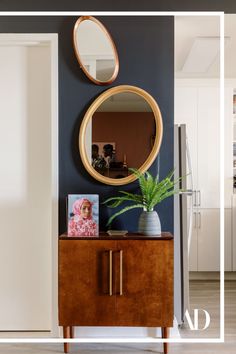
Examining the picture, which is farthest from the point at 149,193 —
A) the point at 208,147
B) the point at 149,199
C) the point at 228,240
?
the point at 228,240

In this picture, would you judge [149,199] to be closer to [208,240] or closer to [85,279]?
[85,279]

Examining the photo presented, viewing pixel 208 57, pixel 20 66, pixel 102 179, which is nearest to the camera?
pixel 102 179

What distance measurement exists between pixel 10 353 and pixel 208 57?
2.86 meters

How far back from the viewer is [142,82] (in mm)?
2645

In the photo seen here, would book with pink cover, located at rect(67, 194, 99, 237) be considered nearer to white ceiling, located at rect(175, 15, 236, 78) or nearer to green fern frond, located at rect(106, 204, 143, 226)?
green fern frond, located at rect(106, 204, 143, 226)

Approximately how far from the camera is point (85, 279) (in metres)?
2.32

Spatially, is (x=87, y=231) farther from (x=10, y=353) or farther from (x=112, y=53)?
(x=112, y=53)

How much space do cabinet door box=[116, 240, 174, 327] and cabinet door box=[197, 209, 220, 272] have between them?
6.57 feet

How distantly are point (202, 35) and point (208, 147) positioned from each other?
147 centimetres

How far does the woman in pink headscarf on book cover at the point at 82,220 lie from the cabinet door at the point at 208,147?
205 cm

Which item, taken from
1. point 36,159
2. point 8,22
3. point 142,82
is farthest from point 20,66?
point 142,82

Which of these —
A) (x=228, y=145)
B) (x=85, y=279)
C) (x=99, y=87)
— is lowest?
(x=85, y=279)

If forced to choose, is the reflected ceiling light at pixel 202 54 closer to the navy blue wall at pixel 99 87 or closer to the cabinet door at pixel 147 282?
the navy blue wall at pixel 99 87

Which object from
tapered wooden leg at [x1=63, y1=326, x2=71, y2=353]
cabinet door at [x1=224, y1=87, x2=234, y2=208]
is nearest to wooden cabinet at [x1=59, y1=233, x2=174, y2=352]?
tapered wooden leg at [x1=63, y1=326, x2=71, y2=353]
